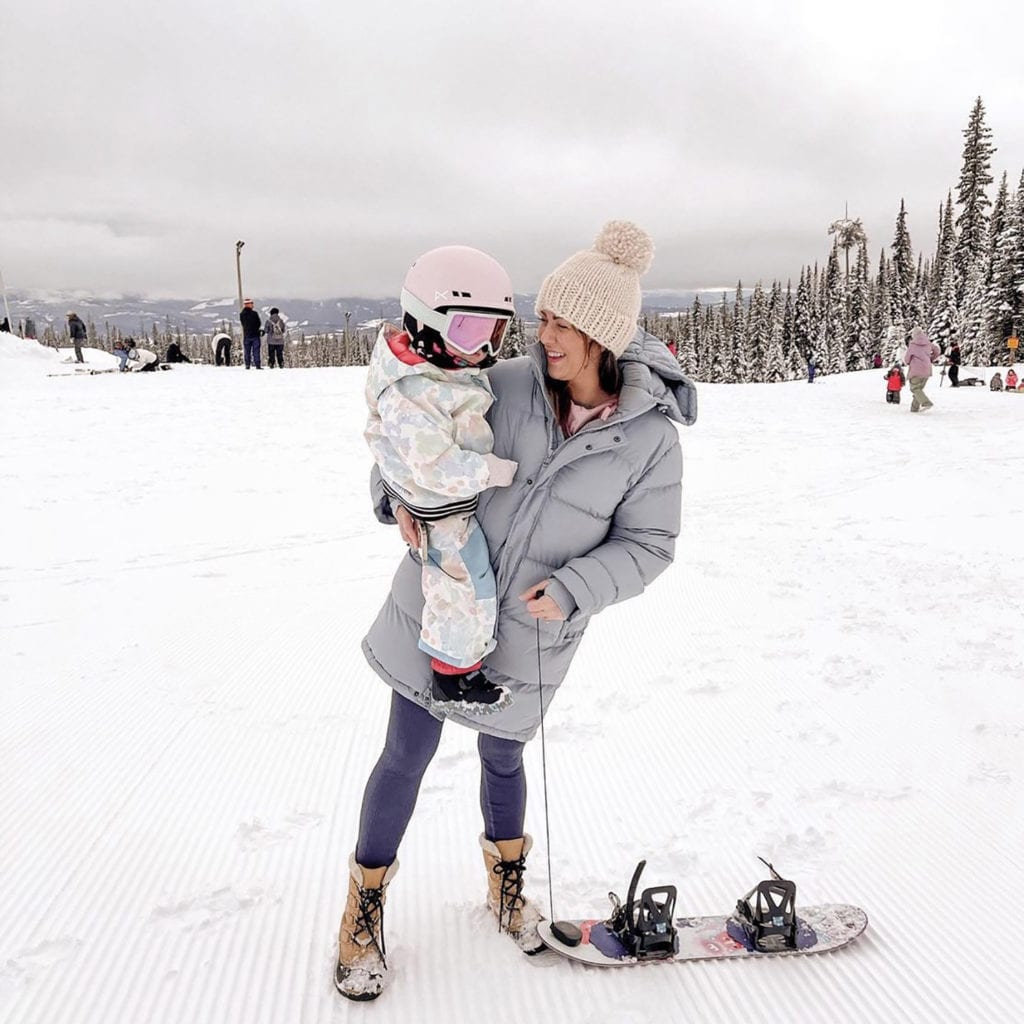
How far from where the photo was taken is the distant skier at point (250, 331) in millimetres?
19156

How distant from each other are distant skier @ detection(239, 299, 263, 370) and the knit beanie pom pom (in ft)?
61.7

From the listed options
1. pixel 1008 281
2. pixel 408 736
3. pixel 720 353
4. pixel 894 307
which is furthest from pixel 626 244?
pixel 720 353

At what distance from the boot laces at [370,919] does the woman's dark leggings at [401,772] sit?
0.29 ft

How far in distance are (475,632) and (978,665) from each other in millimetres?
3622

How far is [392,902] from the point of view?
8.18 ft

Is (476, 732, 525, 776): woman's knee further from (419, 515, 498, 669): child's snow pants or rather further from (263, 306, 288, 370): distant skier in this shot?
(263, 306, 288, 370): distant skier

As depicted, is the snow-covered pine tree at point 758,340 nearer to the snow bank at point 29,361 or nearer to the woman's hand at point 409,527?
the snow bank at point 29,361

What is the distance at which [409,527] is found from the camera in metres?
1.97

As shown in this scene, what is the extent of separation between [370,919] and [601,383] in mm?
1722

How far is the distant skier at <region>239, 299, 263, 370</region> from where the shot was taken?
754 inches

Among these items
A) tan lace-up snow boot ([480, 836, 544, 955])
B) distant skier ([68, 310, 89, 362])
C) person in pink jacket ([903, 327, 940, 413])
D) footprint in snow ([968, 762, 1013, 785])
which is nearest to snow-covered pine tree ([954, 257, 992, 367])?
person in pink jacket ([903, 327, 940, 413])

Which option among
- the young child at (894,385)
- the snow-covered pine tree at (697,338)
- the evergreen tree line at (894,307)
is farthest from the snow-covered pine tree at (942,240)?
the young child at (894,385)

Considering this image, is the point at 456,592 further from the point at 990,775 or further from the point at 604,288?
the point at 990,775

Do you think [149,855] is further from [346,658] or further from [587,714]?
[587,714]
